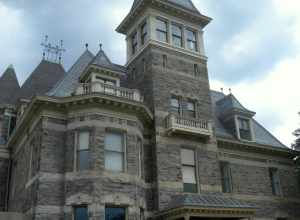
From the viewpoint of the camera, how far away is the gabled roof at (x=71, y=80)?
23719 millimetres

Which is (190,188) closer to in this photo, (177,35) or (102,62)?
(102,62)

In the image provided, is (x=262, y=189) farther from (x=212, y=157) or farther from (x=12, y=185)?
(x=12, y=185)

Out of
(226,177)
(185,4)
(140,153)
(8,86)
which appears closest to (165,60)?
(185,4)

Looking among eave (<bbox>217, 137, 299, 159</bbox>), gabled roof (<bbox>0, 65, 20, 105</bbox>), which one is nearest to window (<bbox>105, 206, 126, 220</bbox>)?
eave (<bbox>217, 137, 299, 159</bbox>)

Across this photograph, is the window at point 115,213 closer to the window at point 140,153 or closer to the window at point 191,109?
the window at point 140,153

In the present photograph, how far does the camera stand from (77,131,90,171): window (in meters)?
20.0

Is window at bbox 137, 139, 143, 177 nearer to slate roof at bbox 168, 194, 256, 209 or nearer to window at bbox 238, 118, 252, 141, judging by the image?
slate roof at bbox 168, 194, 256, 209

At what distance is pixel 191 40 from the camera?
27.9 m

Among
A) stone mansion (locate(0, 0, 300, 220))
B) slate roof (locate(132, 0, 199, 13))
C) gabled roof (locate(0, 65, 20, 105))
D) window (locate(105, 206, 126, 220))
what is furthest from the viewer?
gabled roof (locate(0, 65, 20, 105))

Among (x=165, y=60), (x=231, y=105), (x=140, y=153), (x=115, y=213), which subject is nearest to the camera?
(x=115, y=213)

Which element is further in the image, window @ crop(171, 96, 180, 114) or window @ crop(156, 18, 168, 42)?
window @ crop(156, 18, 168, 42)

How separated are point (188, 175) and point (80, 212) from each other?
23.3ft

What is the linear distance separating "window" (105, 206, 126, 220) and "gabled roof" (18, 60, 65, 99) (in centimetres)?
1410

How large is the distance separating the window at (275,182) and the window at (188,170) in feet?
27.0
